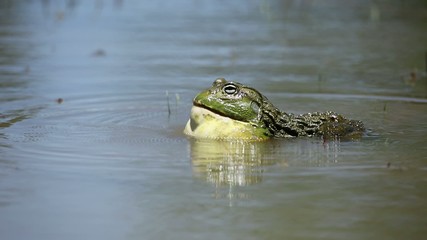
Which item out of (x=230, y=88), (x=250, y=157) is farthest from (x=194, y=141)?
(x=250, y=157)

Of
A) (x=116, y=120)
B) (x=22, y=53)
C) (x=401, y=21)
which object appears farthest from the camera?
(x=401, y=21)

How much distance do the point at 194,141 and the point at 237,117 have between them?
47cm

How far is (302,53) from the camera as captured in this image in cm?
1449

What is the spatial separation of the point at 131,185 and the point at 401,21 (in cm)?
1301

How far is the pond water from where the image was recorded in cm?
567

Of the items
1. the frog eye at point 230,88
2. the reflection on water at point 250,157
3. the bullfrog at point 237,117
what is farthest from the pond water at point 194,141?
the frog eye at point 230,88

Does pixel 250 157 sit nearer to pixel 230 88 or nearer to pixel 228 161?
pixel 228 161

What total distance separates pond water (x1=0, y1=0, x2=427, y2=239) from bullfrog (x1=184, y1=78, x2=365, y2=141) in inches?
7.1

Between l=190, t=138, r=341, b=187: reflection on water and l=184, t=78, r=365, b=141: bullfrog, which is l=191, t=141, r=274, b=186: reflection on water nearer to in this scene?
l=190, t=138, r=341, b=187: reflection on water

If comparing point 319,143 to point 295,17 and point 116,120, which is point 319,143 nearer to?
point 116,120

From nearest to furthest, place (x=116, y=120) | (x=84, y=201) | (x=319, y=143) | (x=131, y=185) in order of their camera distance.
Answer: (x=84, y=201), (x=131, y=185), (x=319, y=143), (x=116, y=120)

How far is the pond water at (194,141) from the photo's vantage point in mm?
5668

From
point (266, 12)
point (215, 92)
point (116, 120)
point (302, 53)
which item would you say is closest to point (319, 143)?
point (215, 92)

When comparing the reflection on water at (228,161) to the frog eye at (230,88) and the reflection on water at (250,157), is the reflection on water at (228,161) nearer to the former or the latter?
the reflection on water at (250,157)
